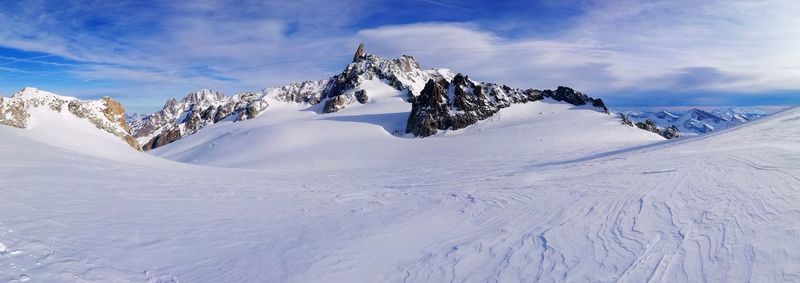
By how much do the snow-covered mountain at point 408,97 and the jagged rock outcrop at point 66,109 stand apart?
33.4m

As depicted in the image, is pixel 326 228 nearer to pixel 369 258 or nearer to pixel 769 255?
pixel 369 258

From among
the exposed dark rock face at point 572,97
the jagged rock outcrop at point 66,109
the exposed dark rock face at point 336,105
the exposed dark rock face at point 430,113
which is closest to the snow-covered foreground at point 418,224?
the jagged rock outcrop at point 66,109

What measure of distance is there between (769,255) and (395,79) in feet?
296

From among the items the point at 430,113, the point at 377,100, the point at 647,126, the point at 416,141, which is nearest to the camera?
the point at 416,141

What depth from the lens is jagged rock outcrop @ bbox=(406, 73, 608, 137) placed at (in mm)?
55594

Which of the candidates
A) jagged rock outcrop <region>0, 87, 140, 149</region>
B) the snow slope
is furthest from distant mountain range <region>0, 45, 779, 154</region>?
the snow slope

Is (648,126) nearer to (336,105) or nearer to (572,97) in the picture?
(572,97)

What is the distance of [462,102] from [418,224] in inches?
1895

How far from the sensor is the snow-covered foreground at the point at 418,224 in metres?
7.34

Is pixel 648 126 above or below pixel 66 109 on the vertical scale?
below

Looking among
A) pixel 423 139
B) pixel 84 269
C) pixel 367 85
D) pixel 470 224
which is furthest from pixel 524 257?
pixel 367 85

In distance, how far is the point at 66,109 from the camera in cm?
3238

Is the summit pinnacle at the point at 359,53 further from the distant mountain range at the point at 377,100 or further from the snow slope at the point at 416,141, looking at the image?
the snow slope at the point at 416,141

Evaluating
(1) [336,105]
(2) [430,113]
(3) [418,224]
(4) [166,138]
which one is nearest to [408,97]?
(1) [336,105]
